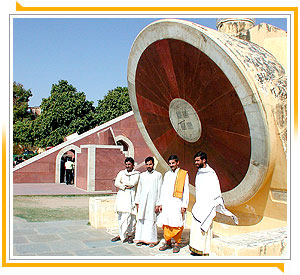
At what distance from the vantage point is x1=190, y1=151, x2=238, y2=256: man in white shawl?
4.29m

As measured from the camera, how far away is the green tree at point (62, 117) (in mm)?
28375

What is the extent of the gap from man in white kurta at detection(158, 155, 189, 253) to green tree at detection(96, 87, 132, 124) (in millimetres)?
26199

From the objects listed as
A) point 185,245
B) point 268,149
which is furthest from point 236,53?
point 185,245

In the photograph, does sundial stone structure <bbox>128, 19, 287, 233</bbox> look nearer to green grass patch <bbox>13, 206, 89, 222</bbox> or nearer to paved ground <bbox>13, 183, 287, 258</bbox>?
paved ground <bbox>13, 183, 287, 258</bbox>

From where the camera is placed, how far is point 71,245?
539 cm

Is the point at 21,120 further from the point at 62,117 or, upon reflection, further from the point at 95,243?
the point at 95,243

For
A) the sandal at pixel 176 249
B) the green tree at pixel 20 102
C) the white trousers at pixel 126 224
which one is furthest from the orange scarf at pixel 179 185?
the green tree at pixel 20 102

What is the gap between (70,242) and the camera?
558 cm

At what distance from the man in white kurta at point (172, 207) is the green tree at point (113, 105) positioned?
26.2 meters

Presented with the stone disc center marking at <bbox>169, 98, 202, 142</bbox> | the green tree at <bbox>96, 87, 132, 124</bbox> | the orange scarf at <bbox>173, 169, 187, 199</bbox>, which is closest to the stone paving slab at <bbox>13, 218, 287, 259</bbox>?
the orange scarf at <bbox>173, 169, 187, 199</bbox>

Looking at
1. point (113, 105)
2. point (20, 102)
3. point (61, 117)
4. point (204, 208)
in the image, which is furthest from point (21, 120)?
point (204, 208)

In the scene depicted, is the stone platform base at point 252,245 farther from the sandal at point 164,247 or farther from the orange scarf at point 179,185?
the sandal at point 164,247

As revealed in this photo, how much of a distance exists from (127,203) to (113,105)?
88.5ft

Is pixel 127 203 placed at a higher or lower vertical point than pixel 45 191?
higher
